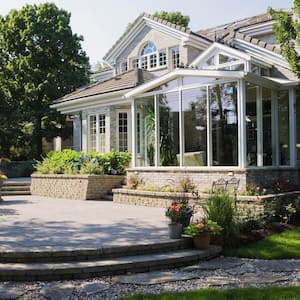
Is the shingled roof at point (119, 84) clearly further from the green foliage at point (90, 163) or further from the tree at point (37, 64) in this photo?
the tree at point (37, 64)

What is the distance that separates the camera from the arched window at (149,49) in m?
22.1

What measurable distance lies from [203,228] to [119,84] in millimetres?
11882

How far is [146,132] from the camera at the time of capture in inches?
589

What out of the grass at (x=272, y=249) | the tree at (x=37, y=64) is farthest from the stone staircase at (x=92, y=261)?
the tree at (x=37, y=64)

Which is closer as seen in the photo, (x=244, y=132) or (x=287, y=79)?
(x=244, y=132)

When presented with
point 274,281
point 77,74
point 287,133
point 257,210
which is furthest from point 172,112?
point 77,74

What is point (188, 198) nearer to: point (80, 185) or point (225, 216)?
point (225, 216)

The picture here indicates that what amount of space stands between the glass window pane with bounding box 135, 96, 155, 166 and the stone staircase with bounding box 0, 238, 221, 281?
716cm

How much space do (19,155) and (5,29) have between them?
8.10 meters

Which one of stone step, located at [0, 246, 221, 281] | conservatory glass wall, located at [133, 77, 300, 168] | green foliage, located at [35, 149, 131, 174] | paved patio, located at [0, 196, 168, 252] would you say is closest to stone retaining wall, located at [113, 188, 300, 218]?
paved patio, located at [0, 196, 168, 252]

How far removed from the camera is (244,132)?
1202cm

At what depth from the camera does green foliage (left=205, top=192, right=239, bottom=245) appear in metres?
8.27

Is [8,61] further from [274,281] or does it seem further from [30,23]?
[274,281]

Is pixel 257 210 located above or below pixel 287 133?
below
